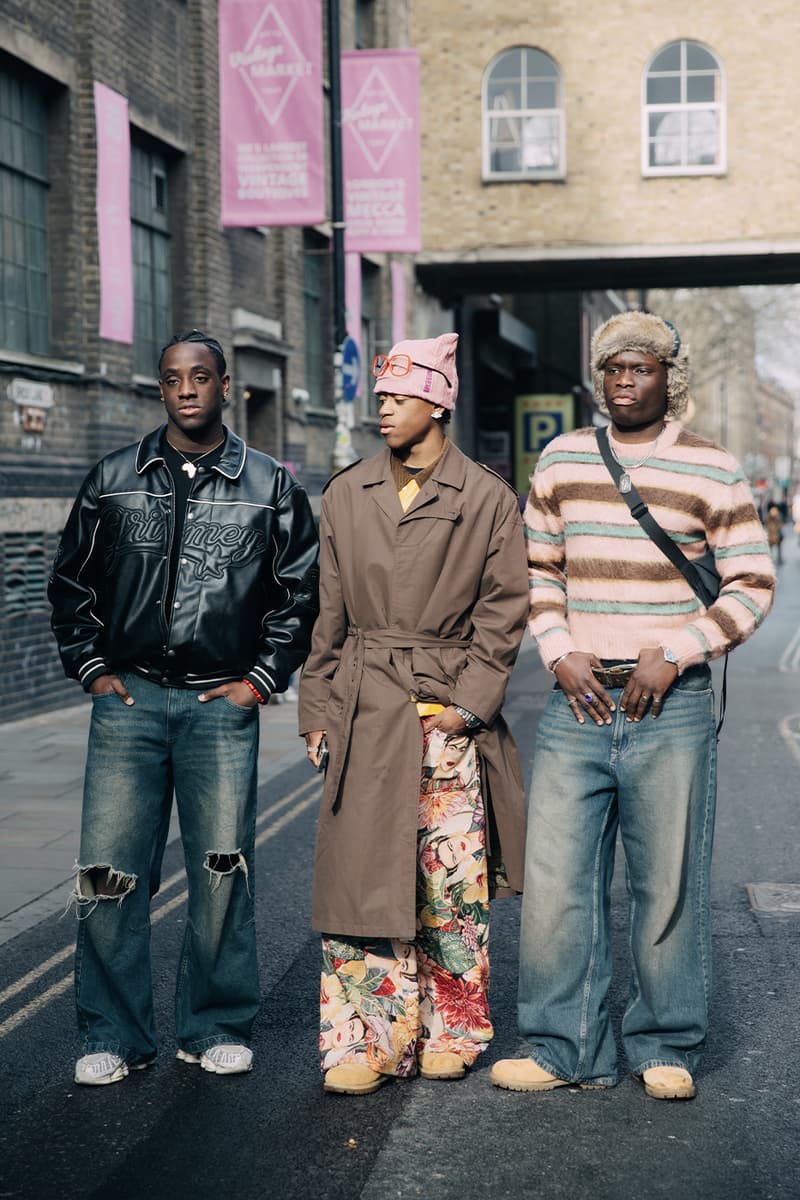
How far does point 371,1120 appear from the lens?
4.02 m

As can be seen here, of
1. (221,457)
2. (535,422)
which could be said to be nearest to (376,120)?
(221,457)

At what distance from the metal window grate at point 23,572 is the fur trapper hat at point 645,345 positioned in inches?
343

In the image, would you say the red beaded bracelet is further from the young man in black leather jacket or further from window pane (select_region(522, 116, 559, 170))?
window pane (select_region(522, 116, 559, 170))

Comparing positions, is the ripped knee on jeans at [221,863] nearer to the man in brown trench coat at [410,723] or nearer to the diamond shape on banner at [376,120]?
the man in brown trench coat at [410,723]

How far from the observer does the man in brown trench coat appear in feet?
13.6

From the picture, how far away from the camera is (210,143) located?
1631cm

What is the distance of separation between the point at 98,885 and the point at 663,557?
5.62 ft

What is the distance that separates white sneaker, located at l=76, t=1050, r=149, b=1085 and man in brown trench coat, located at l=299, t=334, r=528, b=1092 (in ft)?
1.81

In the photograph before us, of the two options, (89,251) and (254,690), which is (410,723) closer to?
(254,690)

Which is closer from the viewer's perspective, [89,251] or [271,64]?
[89,251]

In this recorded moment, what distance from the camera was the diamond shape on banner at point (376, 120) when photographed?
669 inches

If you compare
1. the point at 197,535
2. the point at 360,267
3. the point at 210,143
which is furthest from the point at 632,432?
the point at 360,267

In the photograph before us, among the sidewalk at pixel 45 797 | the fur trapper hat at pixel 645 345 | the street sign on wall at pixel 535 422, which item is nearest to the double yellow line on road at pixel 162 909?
the sidewalk at pixel 45 797

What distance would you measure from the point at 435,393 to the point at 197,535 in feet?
2.40
